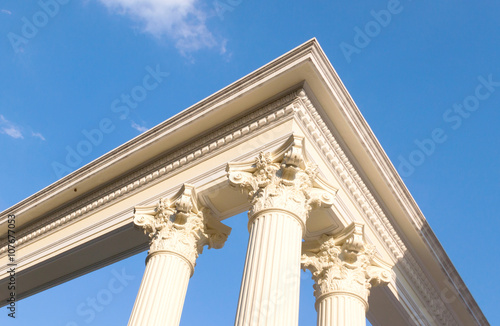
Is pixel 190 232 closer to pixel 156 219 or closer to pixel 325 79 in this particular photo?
pixel 156 219

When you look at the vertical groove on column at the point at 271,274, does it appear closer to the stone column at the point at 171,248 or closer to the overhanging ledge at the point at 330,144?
the stone column at the point at 171,248

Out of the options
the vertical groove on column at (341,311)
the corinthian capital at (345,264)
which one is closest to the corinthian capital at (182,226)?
the corinthian capital at (345,264)

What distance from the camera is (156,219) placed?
2261 centimetres

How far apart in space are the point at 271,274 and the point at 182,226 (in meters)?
5.75

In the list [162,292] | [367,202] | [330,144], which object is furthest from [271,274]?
[367,202]

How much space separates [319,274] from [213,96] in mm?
8429

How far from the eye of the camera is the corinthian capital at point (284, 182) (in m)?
19.2

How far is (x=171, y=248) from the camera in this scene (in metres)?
21.0

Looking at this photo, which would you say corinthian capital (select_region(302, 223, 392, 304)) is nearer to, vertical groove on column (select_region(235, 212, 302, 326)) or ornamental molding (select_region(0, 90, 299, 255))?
vertical groove on column (select_region(235, 212, 302, 326))

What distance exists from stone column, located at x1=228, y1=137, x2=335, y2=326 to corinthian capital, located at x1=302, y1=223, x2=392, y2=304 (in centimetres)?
233

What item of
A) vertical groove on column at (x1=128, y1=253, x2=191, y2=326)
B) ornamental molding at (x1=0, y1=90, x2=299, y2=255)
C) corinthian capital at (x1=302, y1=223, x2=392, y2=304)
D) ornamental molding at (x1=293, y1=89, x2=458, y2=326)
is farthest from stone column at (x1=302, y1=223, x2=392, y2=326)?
ornamental molding at (x1=0, y1=90, x2=299, y2=255)

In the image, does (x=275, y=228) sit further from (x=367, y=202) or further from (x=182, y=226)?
(x=367, y=202)

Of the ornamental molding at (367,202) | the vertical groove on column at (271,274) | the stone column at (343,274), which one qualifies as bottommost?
the vertical groove on column at (271,274)

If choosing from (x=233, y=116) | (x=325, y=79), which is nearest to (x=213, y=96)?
(x=233, y=116)
